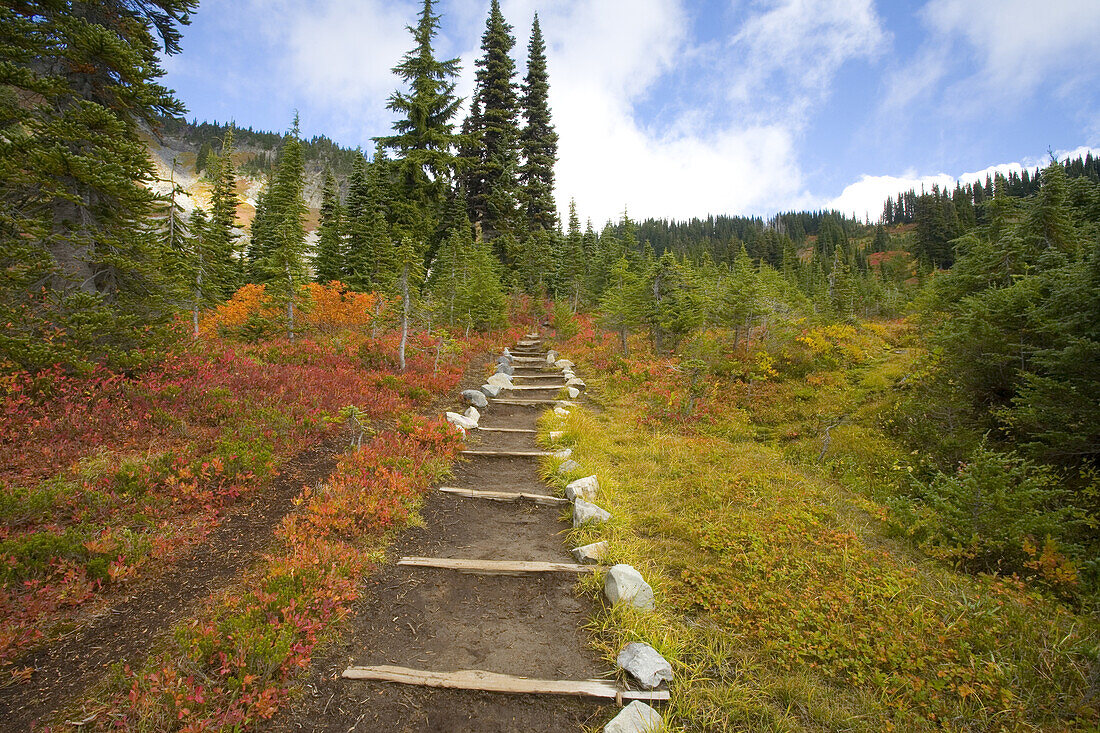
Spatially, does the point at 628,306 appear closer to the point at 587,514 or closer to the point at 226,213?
the point at 587,514

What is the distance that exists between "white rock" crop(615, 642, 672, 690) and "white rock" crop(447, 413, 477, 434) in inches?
260

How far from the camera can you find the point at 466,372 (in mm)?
15625

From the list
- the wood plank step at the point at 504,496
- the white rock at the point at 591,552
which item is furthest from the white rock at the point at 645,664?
the wood plank step at the point at 504,496

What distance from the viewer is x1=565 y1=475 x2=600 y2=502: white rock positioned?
23.3 ft

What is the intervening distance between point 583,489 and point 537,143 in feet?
114

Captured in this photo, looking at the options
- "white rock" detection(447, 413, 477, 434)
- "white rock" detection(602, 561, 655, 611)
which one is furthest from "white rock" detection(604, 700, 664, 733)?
"white rock" detection(447, 413, 477, 434)

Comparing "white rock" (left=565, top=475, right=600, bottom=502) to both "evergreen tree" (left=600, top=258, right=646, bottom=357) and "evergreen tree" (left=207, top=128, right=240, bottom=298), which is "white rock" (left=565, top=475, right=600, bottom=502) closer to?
"evergreen tree" (left=600, top=258, right=646, bottom=357)

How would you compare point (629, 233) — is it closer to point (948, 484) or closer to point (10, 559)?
point (948, 484)

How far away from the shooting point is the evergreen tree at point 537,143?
3462 centimetres

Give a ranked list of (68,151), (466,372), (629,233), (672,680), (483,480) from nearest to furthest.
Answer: (672,680) → (68,151) → (483,480) → (466,372) → (629,233)

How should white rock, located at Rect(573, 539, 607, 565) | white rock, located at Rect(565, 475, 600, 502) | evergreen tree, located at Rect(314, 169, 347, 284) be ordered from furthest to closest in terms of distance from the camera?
evergreen tree, located at Rect(314, 169, 347, 284)
white rock, located at Rect(565, 475, 600, 502)
white rock, located at Rect(573, 539, 607, 565)

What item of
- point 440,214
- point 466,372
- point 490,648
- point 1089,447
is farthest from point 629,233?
point 490,648

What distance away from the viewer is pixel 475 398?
39.3 ft

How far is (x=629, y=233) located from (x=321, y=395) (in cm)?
3283
